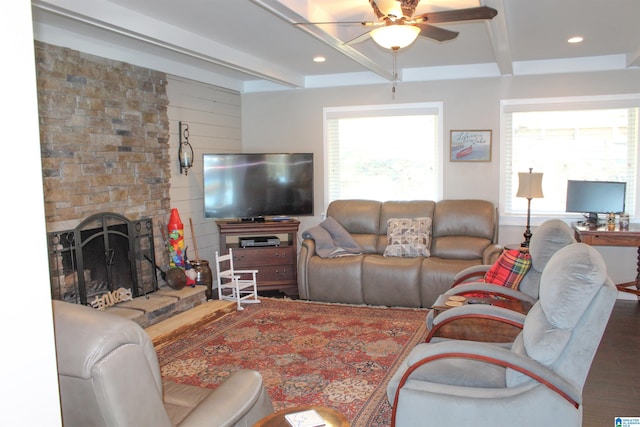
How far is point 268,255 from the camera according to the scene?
5.83 metres

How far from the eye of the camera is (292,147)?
21.9 ft

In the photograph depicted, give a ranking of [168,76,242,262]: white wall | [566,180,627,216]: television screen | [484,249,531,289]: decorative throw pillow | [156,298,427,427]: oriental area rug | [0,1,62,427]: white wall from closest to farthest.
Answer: [0,1,62,427]: white wall → [156,298,427,427]: oriental area rug → [484,249,531,289]: decorative throw pillow → [566,180,627,216]: television screen → [168,76,242,262]: white wall

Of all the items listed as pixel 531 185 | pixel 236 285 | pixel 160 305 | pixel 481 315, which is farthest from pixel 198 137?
pixel 481 315

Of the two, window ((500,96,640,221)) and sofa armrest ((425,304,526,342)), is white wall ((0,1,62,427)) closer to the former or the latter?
sofa armrest ((425,304,526,342))

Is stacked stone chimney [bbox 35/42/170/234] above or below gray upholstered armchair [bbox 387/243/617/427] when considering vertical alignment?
above

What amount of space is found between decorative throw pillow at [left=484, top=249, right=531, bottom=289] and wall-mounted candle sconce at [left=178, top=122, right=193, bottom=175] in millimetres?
3365

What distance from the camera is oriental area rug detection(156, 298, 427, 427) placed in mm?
3184

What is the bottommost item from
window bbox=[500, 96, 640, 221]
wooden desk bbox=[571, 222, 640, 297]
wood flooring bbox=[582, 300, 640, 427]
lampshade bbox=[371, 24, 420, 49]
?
wood flooring bbox=[582, 300, 640, 427]

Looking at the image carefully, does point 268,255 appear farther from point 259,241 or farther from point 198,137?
point 198,137

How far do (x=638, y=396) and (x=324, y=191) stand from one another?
4.19m

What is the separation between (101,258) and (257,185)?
79.6 inches

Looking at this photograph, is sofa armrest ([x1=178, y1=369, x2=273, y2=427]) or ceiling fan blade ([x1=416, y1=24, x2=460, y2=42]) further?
ceiling fan blade ([x1=416, y1=24, x2=460, y2=42])

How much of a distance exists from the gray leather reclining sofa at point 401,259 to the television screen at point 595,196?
0.80m

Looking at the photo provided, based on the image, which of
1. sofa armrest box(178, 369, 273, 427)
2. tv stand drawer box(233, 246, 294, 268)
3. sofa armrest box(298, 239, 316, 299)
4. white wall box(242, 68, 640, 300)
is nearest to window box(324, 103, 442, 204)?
white wall box(242, 68, 640, 300)
